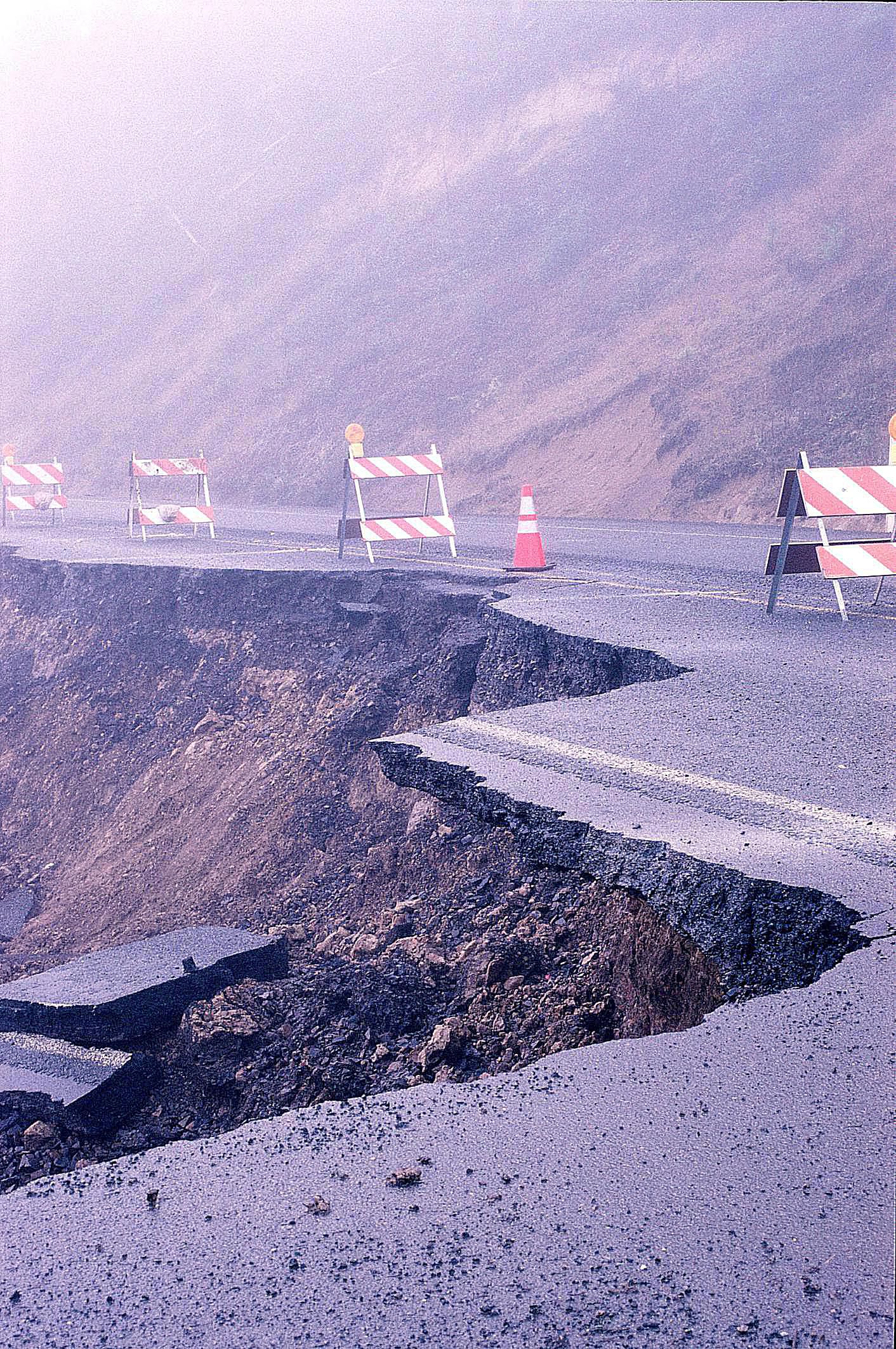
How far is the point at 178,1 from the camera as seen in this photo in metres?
51.4

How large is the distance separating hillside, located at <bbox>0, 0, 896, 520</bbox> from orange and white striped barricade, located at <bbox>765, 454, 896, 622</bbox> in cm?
1062

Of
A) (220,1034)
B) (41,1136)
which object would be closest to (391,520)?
(220,1034)

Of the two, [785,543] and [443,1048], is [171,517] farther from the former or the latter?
[443,1048]

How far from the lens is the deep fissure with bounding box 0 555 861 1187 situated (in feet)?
14.0

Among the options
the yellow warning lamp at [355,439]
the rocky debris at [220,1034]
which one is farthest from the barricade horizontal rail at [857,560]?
the yellow warning lamp at [355,439]

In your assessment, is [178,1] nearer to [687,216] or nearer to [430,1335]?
[687,216]

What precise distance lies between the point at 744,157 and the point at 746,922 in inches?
1157

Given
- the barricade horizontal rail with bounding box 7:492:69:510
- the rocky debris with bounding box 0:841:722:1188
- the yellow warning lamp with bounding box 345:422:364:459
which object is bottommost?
the rocky debris with bounding box 0:841:722:1188

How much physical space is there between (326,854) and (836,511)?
4.44 meters

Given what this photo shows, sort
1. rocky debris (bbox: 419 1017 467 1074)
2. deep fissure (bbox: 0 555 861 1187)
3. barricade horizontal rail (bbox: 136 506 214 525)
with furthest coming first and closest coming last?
barricade horizontal rail (bbox: 136 506 214 525), deep fissure (bbox: 0 555 861 1187), rocky debris (bbox: 419 1017 467 1074)

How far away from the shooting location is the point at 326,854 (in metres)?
8.43

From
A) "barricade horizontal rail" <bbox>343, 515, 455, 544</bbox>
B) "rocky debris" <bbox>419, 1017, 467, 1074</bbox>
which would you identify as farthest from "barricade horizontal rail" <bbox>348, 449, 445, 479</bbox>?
"rocky debris" <bbox>419, 1017, 467, 1074</bbox>

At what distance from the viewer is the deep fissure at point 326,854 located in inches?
168

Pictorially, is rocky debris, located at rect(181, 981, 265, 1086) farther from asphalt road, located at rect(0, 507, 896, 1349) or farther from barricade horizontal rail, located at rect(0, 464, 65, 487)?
barricade horizontal rail, located at rect(0, 464, 65, 487)
